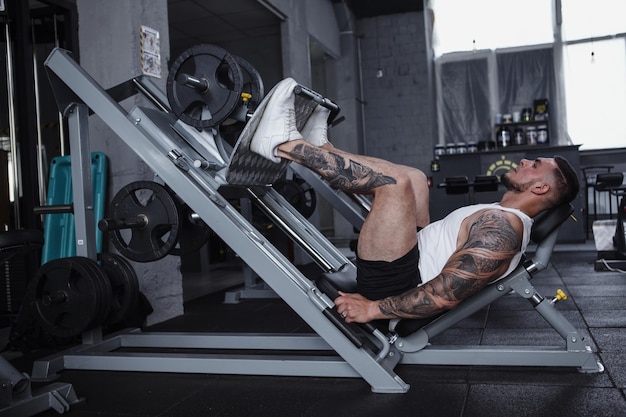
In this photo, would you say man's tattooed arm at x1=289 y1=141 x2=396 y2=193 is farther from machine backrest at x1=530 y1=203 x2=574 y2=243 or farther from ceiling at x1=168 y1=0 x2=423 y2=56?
ceiling at x1=168 y1=0 x2=423 y2=56

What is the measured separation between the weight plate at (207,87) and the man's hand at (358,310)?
2.63 feet

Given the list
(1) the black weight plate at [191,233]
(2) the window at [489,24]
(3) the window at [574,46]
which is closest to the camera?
(1) the black weight plate at [191,233]

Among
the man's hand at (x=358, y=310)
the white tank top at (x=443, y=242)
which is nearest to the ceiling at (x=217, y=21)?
the white tank top at (x=443, y=242)

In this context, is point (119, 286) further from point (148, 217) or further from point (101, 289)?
point (148, 217)

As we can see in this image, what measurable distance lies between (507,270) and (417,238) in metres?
0.30

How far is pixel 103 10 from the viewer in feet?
9.65

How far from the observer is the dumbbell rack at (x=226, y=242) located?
5.81 feet

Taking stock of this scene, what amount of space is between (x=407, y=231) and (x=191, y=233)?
103 centimetres

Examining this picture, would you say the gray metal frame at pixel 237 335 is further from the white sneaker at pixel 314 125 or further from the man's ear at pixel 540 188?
the white sneaker at pixel 314 125

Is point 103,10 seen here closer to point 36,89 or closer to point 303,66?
point 36,89

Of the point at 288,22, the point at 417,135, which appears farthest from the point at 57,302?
the point at 417,135

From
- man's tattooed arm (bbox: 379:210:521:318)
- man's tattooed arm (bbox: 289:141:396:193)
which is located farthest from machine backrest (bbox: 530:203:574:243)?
man's tattooed arm (bbox: 289:141:396:193)

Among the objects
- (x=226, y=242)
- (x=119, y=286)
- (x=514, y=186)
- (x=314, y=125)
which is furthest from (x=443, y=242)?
(x=119, y=286)

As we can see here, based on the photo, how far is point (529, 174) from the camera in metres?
1.85
